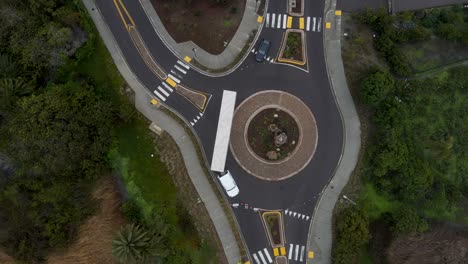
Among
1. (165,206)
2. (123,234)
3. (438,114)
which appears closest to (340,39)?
(438,114)

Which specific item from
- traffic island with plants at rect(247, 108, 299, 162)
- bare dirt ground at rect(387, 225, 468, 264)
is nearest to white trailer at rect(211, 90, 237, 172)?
traffic island with plants at rect(247, 108, 299, 162)

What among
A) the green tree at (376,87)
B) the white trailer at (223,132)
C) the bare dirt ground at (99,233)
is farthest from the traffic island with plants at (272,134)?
the bare dirt ground at (99,233)

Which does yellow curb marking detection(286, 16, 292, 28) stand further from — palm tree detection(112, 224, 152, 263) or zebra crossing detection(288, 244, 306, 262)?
palm tree detection(112, 224, 152, 263)

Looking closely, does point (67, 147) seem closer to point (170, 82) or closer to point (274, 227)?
point (170, 82)

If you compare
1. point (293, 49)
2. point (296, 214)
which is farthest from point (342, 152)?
point (293, 49)

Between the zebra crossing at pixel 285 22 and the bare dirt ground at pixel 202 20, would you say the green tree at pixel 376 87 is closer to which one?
the zebra crossing at pixel 285 22

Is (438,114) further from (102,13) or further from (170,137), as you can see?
(102,13)

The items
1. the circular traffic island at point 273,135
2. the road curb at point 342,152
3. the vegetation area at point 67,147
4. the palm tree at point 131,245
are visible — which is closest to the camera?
the palm tree at point 131,245
